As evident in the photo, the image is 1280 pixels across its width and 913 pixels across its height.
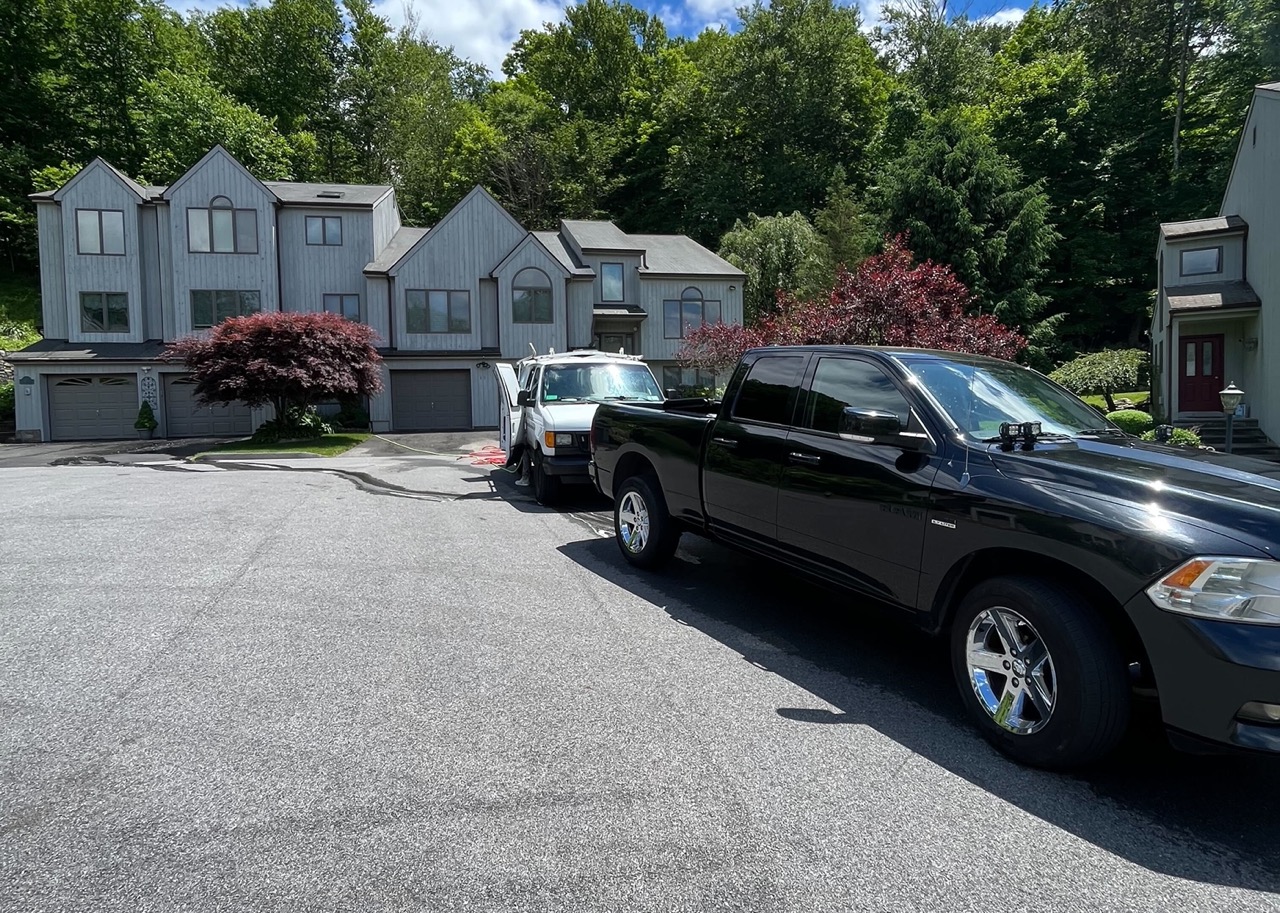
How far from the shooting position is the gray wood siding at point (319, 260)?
30.8 m

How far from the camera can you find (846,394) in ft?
16.6

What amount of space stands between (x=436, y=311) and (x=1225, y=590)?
3009 cm

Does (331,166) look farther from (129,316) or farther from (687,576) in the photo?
(687,576)

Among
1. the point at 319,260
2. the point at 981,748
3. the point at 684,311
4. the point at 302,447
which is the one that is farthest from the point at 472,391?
the point at 981,748

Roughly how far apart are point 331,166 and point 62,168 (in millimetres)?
16008

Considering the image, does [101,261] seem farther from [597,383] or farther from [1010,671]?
[1010,671]

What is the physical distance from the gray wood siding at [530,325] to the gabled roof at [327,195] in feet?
21.1

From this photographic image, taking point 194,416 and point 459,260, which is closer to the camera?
point 194,416

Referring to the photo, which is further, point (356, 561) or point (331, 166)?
point (331, 166)

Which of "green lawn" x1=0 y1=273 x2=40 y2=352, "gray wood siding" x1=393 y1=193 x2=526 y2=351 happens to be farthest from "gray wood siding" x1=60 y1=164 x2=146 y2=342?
"gray wood siding" x1=393 y1=193 x2=526 y2=351

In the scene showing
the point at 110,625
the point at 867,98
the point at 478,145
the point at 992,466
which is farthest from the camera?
the point at 867,98

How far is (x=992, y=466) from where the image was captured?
3939 mm

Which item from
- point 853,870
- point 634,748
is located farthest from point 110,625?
point 853,870

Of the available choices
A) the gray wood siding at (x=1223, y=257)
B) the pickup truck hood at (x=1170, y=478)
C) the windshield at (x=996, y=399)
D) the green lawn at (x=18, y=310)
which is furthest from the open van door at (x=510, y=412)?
the green lawn at (x=18, y=310)
